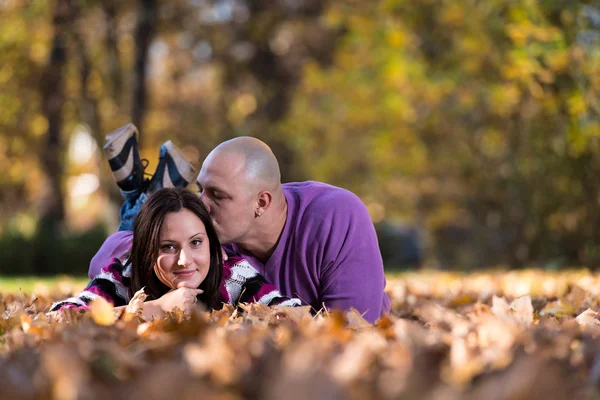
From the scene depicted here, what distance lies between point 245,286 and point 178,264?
347mm

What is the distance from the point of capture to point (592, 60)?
934cm

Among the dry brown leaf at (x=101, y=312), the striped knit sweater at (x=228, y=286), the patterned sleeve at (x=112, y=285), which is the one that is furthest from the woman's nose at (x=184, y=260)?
the dry brown leaf at (x=101, y=312)

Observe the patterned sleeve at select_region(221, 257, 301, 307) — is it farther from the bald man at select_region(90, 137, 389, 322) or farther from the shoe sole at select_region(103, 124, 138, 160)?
the shoe sole at select_region(103, 124, 138, 160)

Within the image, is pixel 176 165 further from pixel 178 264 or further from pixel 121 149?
pixel 178 264

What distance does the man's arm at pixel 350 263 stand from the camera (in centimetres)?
369

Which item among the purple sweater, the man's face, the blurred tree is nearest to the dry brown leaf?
the purple sweater

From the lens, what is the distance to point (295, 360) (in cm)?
141

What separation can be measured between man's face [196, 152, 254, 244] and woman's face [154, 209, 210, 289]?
0.67ft

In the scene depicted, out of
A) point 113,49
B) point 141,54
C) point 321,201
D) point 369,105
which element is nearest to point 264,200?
point 321,201

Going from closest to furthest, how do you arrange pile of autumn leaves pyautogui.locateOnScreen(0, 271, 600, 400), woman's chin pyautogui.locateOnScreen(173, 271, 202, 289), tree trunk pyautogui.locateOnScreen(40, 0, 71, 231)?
1. pile of autumn leaves pyautogui.locateOnScreen(0, 271, 600, 400)
2. woman's chin pyautogui.locateOnScreen(173, 271, 202, 289)
3. tree trunk pyautogui.locateOnScreen(40, 0, 71, 231)

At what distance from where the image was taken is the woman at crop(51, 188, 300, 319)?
370 cm

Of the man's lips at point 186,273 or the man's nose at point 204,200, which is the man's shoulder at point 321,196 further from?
the man's lips at point 186,273

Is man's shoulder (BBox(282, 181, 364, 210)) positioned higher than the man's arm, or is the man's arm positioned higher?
man's shoulder (BBox(282, 181, 364, 210))

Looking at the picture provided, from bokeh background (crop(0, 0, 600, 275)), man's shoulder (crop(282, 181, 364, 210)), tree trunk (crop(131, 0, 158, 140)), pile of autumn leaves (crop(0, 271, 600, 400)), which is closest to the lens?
pile of autumn leaves (crop(0, 271, 600, 400))
